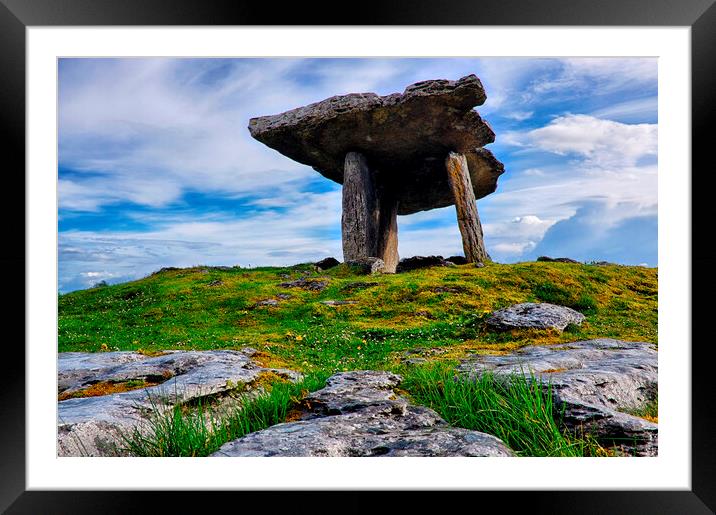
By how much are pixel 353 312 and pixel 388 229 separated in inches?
347

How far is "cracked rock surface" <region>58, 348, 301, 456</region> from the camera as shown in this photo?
4.01 meters

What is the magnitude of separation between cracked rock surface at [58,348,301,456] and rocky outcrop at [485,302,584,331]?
400cm

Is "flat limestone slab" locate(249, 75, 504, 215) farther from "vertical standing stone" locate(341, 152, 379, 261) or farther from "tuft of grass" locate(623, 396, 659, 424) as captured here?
"tuft of grass" locate(623, 396, 659, 424)

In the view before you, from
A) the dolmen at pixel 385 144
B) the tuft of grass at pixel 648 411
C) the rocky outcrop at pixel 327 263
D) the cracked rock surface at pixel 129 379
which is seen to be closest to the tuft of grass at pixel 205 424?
the cracked rock surface at pixel 129 379

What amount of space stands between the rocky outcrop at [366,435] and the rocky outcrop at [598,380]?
2.71 feet

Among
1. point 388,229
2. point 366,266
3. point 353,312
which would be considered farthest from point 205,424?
point 388,229

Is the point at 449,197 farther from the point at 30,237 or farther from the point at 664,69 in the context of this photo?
the point at 30,237

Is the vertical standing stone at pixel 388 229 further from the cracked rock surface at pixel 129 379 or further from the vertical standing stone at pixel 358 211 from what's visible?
the cracked rock surface at pixel 129 379

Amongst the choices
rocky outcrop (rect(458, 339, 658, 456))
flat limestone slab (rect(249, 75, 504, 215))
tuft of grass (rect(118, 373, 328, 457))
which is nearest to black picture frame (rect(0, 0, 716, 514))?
tuft of grass (rect(118, 373, 328, 457))

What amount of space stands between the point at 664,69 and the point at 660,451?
3170mm

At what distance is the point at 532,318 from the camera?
8.32m
